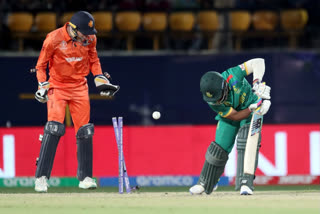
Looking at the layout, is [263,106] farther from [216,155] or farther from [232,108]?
[216,155]

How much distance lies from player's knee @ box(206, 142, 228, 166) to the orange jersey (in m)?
1.75

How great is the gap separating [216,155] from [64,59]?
2.08 m

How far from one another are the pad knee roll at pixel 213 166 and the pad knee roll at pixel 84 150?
1.38 m

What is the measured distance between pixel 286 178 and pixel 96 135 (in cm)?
283

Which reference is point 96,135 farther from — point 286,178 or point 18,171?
point 286,178

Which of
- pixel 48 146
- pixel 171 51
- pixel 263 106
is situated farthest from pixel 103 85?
pixel 171 51

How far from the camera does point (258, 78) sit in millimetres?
9289

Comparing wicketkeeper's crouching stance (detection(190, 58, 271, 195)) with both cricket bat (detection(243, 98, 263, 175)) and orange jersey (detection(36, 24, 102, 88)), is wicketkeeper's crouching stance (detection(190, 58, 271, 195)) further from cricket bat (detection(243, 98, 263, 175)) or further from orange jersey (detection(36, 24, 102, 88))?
orange jersey (detection(36, 24, 102, 88))

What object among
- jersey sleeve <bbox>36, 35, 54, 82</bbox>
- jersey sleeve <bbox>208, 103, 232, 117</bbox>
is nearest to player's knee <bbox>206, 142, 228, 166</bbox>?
jersey sleeve <bbox>208, 103, 232, 117</bbox>

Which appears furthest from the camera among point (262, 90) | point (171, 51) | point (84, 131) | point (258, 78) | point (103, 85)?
point (171, 51)

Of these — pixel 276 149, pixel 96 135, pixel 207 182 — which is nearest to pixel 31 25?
pixel 96 135

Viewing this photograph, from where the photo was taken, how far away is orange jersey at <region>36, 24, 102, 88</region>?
9.82 metres

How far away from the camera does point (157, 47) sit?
582 inches

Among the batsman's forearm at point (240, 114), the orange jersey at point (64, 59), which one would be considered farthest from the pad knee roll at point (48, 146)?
the batsman's forearm at point (240, 114)
